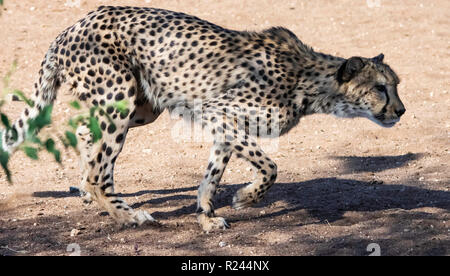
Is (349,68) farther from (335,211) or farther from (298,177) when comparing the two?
(298,177)

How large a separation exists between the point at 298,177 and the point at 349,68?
149 cm

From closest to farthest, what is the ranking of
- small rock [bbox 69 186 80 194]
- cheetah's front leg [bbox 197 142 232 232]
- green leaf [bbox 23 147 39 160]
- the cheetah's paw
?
1. green leaf [bbox 23 147 39 160]
2. the cheetah's paw
3. cheetah's front leg [bbox 197 142 232 232]
4. small rock [bbox 69 186 80 194]

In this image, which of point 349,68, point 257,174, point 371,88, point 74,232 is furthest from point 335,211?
point 74,232

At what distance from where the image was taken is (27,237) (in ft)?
15.0

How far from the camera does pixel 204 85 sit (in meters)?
4.94

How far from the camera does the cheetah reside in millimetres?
4777

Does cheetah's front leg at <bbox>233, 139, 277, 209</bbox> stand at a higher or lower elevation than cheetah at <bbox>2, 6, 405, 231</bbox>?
lower

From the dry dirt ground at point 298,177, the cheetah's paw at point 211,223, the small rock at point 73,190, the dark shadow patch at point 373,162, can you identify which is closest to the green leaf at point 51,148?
the dry dirt ground at point 298,177

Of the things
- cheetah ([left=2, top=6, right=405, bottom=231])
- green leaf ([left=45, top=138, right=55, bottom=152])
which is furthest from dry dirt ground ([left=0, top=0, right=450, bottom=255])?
green leaf ([left=45, top=138, right=55, bottom=152])

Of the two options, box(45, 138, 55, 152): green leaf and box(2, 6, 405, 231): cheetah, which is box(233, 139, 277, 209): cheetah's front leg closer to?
box(2, 6, 405, 231): cheetah

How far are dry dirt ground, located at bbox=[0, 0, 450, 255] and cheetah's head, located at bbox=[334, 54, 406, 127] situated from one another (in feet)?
2.34

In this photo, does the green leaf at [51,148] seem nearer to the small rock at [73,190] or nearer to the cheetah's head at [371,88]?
the cheetah's head at [371,88]
